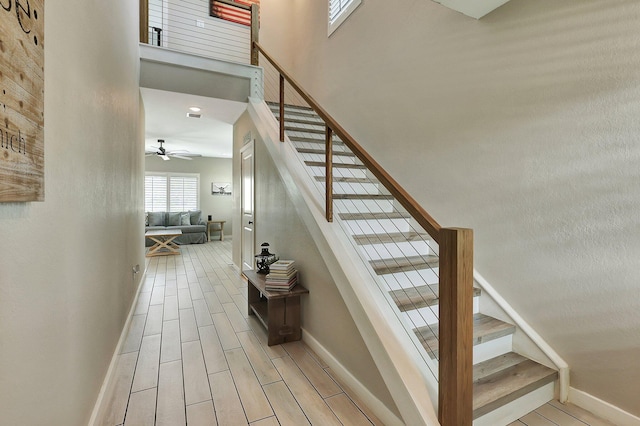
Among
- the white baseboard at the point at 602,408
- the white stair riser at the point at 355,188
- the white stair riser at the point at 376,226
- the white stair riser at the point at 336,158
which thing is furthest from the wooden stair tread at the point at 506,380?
the white stair riser at the point at 336,158

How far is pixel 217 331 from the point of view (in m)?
2.80

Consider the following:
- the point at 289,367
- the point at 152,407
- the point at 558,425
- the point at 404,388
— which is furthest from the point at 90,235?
the point at 558,425

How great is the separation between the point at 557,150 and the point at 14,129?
252 cm

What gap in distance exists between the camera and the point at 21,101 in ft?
2.46

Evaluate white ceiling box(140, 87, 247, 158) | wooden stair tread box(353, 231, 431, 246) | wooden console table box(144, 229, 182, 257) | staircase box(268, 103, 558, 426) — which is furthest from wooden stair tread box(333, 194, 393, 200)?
wooden console table box(144, 229, 182, 257)

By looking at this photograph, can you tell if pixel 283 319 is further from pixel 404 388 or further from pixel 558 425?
pixel 558 425

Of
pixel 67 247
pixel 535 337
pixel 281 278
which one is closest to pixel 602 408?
pixel 535 337

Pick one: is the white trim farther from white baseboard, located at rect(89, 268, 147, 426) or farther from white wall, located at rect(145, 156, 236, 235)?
white wall, located at rect(145, 156, 236, 235)

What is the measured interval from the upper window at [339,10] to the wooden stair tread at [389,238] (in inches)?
117

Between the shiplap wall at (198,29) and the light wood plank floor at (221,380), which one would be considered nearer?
the light wood plank floor at (221,380)

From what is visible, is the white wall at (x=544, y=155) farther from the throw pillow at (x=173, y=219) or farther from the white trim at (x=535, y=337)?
the throw pillow at (x=173, y=219)

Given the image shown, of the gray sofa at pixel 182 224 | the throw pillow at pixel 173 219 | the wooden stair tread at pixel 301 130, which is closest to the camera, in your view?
the wooden stair tread at pixel 301 130

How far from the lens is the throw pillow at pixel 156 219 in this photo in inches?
328

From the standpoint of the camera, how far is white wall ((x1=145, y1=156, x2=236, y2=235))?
9.28 m
